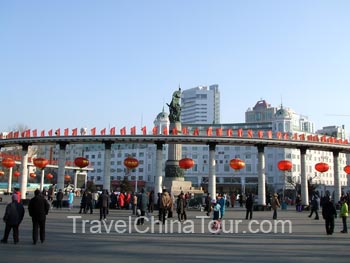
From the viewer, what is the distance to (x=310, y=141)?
3359cm

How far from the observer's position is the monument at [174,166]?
3291 cm

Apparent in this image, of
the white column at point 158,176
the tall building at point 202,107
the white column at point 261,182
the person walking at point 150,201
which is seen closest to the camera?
the person walking at point 150,201

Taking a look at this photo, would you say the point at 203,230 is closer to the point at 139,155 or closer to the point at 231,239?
the point at 231,239

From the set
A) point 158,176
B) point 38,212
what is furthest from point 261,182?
point 38,212

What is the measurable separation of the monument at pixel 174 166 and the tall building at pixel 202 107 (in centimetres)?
12794

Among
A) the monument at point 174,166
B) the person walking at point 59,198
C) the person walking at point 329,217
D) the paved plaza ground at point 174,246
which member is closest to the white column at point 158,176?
the monument at point 174,166

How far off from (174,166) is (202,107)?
437 ft

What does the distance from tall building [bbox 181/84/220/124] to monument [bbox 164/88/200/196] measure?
128 metres

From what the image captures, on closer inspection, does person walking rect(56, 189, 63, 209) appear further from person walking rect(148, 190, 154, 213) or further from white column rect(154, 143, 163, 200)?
white column rect(154, 143, 163, 200)

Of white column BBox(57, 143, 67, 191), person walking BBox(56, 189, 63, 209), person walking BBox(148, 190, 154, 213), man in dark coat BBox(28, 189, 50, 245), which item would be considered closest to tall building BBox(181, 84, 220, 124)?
white column BBox(57, 143, 67, 191)

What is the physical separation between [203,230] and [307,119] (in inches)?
4579

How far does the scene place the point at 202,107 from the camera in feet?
542

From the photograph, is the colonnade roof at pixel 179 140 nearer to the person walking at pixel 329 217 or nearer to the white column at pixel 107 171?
the white column at pixel 107 171

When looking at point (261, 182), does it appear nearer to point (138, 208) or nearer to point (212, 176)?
point (212, 176)
